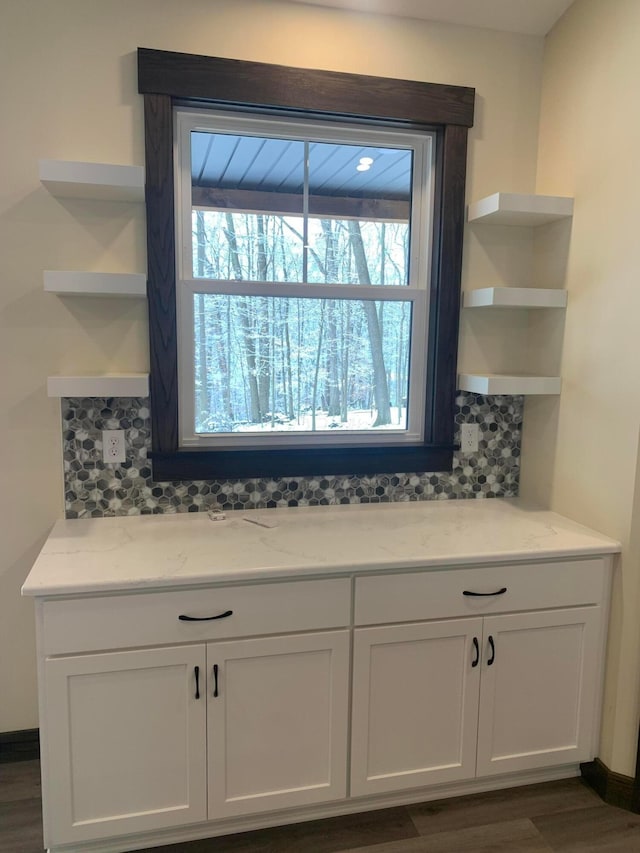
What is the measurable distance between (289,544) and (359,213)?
1243 mm

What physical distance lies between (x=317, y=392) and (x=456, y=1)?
145cm

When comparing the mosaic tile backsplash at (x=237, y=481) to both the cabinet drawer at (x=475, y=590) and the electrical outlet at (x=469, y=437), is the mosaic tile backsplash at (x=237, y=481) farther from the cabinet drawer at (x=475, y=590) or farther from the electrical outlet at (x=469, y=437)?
the cabinet drawer at (x=475, y=590)

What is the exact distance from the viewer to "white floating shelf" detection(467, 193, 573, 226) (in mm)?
2156

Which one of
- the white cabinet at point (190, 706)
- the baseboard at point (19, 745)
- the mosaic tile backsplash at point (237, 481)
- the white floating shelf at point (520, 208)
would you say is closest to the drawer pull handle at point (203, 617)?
the white cabinet at point (190, 706)

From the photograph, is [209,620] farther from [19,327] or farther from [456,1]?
[456,1]

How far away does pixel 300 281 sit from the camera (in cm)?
227

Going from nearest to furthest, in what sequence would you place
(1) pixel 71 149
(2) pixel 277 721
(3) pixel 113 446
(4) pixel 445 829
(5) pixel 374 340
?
(2) pixel 277 721 → (4) pixel 445 829 → (1) pixel 71 149 → (3) pixel 113 446 → (5) pixel 374 340

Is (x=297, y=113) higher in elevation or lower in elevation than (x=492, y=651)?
higher

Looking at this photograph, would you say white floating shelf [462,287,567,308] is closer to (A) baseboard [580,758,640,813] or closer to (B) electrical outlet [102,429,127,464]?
(B) electrical outlet [102,429,127,464]

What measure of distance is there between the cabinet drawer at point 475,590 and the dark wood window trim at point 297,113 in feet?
1.92

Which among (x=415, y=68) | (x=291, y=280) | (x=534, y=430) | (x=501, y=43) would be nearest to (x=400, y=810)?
(x=534, y=430)

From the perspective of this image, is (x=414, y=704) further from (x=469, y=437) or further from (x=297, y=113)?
(x=297, y=113)

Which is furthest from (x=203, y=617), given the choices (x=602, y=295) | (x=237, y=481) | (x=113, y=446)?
(x=602, y=295)

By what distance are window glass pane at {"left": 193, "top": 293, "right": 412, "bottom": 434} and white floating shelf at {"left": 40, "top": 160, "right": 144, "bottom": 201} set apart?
45 cm
